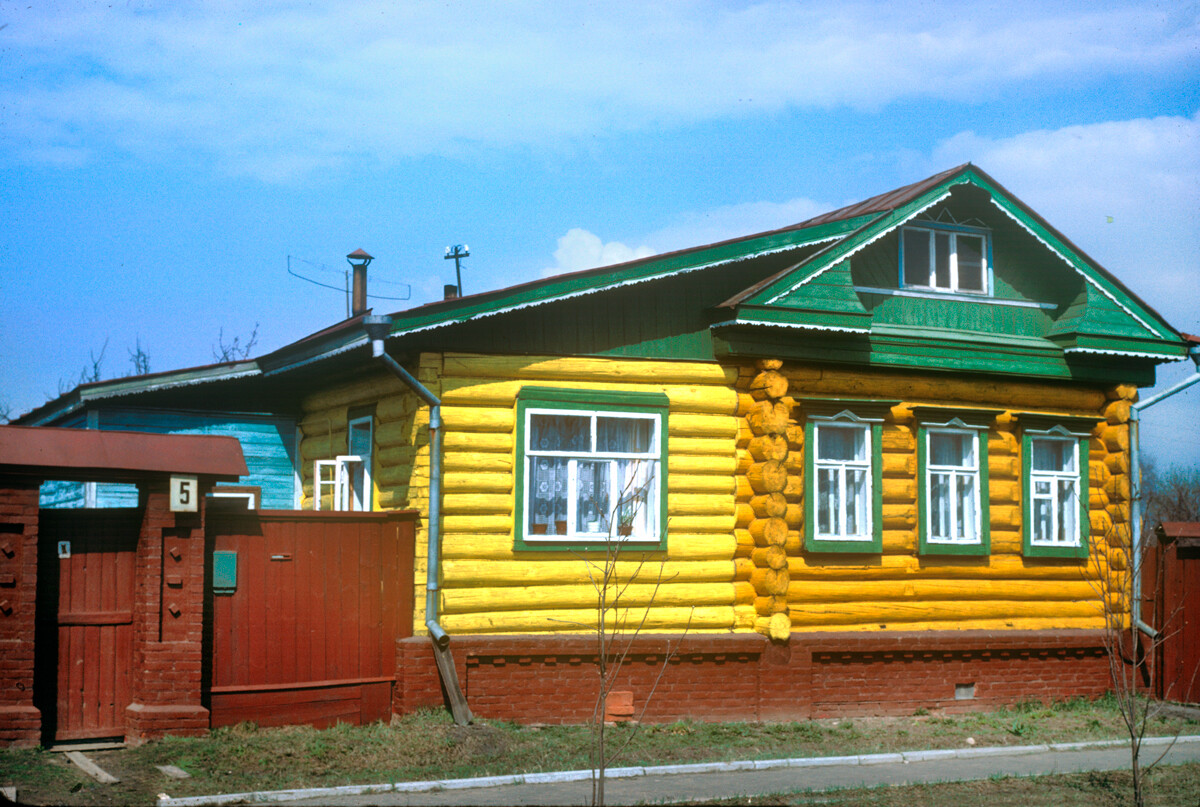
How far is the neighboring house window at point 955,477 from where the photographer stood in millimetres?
15680

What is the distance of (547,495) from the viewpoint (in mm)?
13719

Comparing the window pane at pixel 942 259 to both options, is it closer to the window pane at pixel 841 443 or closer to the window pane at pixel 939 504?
the window pane at pixel 841 443

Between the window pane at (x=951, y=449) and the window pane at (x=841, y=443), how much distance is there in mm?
1162

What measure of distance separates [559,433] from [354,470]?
324cm

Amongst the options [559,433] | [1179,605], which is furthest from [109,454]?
[1179,605]

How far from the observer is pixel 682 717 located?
1382 cm

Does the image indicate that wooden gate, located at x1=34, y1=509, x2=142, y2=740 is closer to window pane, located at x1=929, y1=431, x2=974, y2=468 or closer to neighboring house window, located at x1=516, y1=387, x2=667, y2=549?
neighboring house window, located at x1=516, y1=387, x2=667, y2=549

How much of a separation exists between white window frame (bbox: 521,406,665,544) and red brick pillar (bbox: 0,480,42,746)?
16.2ft

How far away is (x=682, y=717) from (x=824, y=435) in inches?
154

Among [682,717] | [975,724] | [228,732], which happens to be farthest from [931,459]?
[228,732]

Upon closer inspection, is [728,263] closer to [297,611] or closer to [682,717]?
[682,717]

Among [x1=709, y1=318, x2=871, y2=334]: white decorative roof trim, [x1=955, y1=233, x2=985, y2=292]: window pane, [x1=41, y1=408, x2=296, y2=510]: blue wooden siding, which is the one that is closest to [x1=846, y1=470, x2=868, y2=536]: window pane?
[x1=709, y1=318, x2=871, y2=334]: white decorative roof trim

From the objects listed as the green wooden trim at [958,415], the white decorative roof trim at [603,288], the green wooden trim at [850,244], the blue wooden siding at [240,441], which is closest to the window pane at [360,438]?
the blue wooden siding at [240,441]

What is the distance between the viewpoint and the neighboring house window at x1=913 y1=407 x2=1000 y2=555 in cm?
1568
